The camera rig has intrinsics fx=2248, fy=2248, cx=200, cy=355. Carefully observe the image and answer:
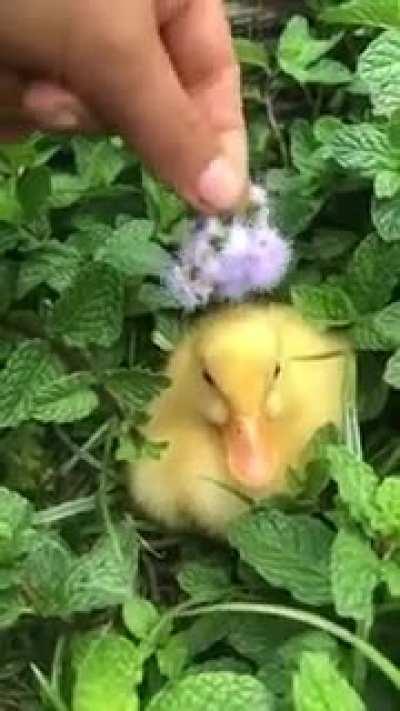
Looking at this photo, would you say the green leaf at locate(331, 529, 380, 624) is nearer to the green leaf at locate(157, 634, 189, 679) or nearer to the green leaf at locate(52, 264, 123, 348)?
the green leaf at locate(157, 634, 189, 679)

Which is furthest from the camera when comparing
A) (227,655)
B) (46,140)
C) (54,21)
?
(46,140)

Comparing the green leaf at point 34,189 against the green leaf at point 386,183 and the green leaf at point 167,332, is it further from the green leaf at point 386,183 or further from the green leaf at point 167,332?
the green leaf at point 386,183

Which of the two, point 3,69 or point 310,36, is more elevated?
point 3,69

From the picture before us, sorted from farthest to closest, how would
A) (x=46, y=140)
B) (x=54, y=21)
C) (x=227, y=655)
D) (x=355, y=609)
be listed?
(x=46, y=140), (x=227, y=655), (x=355, y=609), (x=54, y=21)

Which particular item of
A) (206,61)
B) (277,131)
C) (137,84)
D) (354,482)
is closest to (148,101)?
(137,84)

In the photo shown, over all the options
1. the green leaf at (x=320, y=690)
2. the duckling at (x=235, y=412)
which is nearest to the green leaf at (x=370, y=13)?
the duckling at (x=235, y=412)

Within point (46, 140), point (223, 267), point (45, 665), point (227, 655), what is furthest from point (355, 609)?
point (46, 140)

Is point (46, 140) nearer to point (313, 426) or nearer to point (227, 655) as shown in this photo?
point (313, 426)
